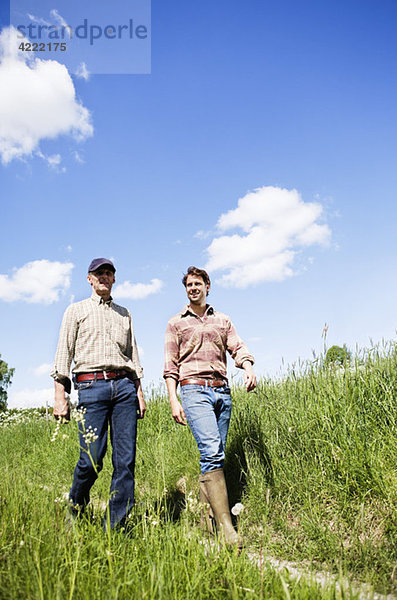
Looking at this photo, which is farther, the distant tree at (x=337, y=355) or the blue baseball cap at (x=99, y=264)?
the distant tree at (x=337, y=355)

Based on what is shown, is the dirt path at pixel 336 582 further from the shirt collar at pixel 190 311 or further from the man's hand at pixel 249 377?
the shirt collar at pixel 190 311

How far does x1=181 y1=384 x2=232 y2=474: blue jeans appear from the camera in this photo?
3660mm

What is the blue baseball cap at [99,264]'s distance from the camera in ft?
13.1

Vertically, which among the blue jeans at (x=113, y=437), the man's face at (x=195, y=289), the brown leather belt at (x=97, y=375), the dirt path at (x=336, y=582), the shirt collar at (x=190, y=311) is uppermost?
the man's face at (x=195, y=289)

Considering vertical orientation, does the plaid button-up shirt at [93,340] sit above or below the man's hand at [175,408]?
above

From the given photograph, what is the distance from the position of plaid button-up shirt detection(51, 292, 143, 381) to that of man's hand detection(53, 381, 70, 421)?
0.08 m

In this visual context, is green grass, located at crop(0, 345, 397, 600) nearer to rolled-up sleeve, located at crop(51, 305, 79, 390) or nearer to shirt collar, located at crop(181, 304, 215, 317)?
rolled-up sleeve, located at crop(51, 305, 79, 390)

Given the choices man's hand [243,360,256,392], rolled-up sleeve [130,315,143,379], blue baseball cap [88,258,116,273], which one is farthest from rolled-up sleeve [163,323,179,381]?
blue baseball cap [88,258,116,273]

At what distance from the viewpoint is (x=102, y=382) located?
3807mm

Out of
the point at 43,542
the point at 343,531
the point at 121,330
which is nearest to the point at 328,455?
the point at 343,531

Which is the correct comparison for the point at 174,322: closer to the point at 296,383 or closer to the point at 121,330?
the point at 121,330

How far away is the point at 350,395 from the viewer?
4.39 m

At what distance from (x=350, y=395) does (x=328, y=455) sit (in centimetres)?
68

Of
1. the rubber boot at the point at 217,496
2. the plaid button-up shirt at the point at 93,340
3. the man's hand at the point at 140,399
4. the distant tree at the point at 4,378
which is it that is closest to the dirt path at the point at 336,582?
the rubber boot at the point at 217,496
